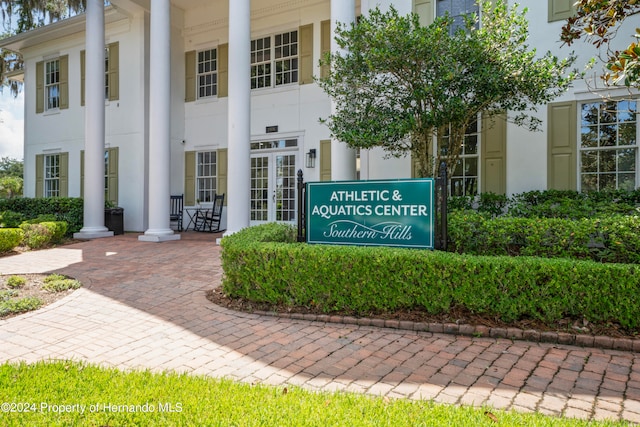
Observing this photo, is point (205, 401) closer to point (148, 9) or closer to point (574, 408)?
point (574, 408)

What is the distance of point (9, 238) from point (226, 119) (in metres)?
6.30

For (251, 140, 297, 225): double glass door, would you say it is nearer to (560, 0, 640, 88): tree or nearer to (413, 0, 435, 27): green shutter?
(413, 0, 435, 27): green shutter

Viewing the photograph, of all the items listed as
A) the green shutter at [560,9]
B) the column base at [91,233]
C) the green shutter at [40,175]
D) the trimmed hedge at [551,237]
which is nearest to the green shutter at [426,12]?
the green shutter at [560,9]

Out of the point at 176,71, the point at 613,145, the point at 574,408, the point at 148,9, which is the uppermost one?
the point at 148,9

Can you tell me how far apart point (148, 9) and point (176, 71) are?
184 centimetres

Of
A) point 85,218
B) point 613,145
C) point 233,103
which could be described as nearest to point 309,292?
point 233,103

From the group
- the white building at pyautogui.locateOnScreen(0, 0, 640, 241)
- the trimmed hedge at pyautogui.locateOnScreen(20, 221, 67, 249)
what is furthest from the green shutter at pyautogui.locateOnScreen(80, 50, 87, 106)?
the trimmed hedge at pyautogui.locateOnScreen(20, 221, 67, 249)

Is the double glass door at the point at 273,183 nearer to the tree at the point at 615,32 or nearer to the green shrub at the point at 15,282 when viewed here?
the green shrub at the point at 15,282

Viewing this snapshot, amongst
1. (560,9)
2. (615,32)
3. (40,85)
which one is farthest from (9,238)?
(560,9)

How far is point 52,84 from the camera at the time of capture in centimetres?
1481

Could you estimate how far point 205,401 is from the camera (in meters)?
2.46

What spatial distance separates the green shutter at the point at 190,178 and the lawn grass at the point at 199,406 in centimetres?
1078

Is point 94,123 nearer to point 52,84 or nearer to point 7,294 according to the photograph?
point 52,84

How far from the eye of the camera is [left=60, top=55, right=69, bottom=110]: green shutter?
14.4 meters
